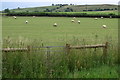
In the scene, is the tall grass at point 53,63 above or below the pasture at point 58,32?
below

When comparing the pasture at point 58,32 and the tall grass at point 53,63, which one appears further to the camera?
the pasture at point 58,32

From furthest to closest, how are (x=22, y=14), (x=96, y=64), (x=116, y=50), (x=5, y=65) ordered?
1. (x=22, y=14)
2. (x=116, y=50)
3. (x=96, y=64)
4. (x=5, y=65)

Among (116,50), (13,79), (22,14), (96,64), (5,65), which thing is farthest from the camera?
(22,14)

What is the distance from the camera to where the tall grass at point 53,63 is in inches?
261

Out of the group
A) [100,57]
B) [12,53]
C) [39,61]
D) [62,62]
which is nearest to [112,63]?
[100,57]

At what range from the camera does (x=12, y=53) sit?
7.09 m

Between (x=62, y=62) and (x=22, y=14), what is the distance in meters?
62.1

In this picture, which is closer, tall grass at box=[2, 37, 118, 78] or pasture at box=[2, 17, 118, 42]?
tall grass at box=[2, 37, 118, 78]

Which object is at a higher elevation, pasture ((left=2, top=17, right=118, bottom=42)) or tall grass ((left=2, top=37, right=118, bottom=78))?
pasture ((left=2, top=17, right=118, bottom=42))

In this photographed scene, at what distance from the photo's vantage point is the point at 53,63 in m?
7.02

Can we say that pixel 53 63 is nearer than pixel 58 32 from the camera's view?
Yes

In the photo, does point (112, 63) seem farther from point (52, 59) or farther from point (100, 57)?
point (52, 59)

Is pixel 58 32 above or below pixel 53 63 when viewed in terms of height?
above

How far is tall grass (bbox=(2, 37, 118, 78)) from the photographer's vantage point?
6.64 metres
